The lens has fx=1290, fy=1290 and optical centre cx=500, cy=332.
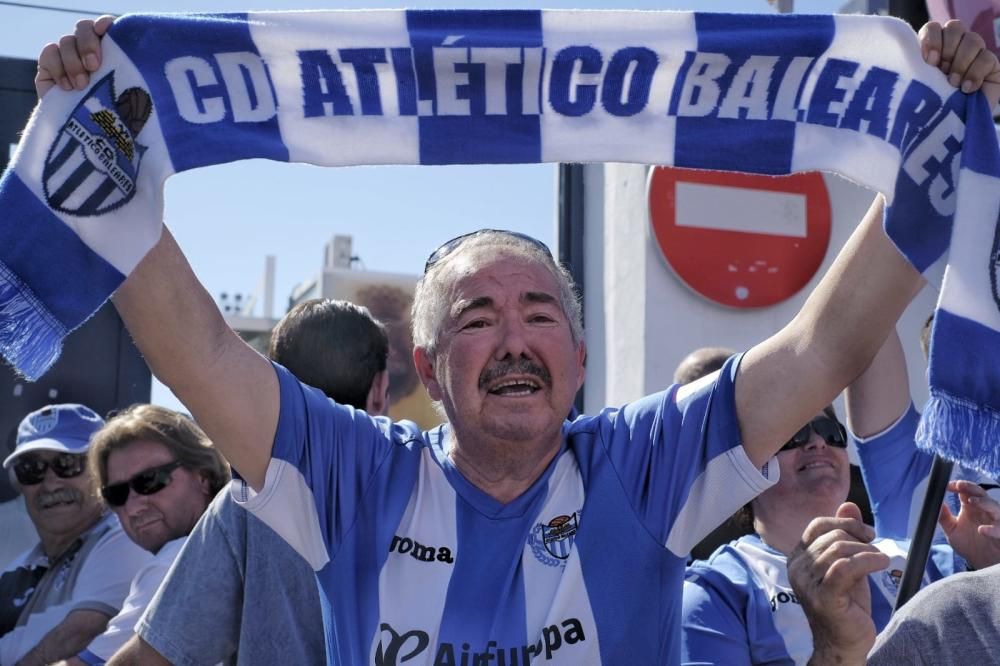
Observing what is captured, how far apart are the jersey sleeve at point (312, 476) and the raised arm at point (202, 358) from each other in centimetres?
3

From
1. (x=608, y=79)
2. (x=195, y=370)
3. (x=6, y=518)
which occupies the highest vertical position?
(x=608, y=79)

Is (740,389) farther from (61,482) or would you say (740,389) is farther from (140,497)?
(61,482)

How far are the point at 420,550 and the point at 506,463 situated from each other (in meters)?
0.23

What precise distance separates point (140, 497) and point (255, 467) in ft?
5.18

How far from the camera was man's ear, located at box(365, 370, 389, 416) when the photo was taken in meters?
3.11

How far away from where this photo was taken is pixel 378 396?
124 inches

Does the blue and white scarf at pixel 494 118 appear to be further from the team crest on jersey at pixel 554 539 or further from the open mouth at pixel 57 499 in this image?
the open mouth at pixel 57 499

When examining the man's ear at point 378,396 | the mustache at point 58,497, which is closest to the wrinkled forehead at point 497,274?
the man's ear at point 378,396

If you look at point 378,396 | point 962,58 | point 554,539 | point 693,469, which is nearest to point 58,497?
point 378,396

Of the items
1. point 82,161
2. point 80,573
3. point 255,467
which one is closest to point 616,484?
point 255,467

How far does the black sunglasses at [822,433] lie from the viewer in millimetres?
3438

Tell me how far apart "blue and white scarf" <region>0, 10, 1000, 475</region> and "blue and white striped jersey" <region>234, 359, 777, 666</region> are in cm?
42

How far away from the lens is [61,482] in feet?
14.8

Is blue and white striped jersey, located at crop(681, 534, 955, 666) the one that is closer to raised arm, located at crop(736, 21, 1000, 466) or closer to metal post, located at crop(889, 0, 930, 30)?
raised arm, located at crop(736, 21, 1000, 466)
